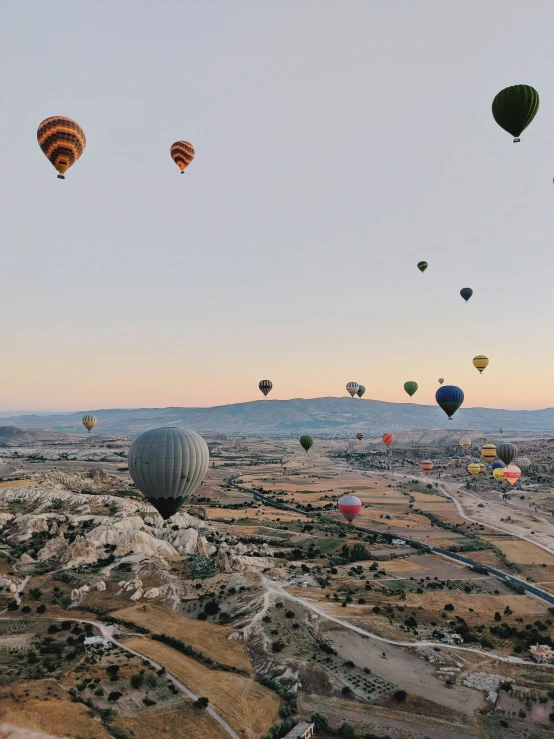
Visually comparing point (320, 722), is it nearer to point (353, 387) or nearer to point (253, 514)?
point (253, 514)

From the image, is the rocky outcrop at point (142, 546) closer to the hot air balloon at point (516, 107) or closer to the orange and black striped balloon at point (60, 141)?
the orange and black striped balloon at point (60, 141)

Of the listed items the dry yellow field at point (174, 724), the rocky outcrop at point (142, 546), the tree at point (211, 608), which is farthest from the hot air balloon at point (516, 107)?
the rocky outcrop at point (142, 546)

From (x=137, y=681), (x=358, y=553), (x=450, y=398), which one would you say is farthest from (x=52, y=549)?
(x=450, y=398)

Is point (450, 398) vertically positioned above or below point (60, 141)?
below

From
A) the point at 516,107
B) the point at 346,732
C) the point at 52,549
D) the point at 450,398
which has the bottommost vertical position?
the point at 346,732

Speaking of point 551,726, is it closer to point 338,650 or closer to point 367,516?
point 338,650

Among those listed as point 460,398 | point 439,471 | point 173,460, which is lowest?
point 439,471

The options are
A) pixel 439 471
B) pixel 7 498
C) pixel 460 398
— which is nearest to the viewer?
pixel 460 398

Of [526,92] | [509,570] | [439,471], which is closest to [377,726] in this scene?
[509,570]
